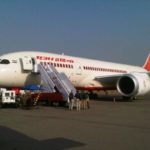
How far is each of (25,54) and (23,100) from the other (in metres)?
4.43

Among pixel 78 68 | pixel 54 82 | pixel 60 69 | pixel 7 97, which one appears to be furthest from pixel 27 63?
pixel 78 68

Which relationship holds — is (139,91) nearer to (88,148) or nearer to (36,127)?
(36,127)

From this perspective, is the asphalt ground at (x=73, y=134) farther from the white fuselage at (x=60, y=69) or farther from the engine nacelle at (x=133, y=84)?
the engine nacelle at (x=133, y=84)

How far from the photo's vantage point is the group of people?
17.7 meters

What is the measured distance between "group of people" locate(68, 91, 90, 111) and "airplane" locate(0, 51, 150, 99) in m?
3.59

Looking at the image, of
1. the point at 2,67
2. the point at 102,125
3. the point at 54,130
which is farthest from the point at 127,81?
the point at 54,130

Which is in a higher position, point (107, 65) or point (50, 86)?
point (107, 65)

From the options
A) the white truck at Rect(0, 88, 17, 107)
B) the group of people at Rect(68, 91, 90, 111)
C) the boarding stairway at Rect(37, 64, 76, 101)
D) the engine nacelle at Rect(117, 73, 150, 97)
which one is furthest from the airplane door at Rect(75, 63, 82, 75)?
the white truck at Rect(0, 88, 17, 107)

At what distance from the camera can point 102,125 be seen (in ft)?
37.4

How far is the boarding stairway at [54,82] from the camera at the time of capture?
19478mm

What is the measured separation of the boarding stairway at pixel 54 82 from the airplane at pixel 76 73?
63 centimetres

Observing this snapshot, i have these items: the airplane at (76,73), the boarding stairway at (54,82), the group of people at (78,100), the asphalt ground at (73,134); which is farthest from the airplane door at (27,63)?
the asphalt ground at (73,134)

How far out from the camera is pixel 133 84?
23.8 meters

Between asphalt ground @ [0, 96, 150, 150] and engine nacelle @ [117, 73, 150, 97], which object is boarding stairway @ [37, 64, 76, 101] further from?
asphalt ground @ [0, 96, 150, 150]
